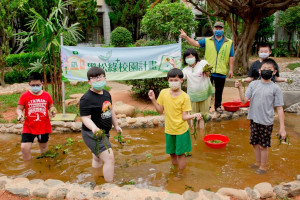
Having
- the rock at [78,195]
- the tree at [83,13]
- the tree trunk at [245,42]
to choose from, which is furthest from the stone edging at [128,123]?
the tree at [83,13]

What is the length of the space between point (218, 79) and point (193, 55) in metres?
1.65

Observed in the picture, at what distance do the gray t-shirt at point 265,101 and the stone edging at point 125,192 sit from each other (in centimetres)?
95

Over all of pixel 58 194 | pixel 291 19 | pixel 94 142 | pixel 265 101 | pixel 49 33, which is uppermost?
pixel 291 19

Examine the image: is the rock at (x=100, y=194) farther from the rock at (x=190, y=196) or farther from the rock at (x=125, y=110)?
the rock at (x=125, y=110)

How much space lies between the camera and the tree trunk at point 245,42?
41.1ft

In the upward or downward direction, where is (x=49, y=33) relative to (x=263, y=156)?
upward

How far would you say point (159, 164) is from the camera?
4.72m

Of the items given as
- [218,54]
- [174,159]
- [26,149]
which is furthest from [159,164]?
[218,54]

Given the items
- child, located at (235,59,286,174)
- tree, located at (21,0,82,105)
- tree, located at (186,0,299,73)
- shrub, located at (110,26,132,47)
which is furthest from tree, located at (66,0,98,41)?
child, located at (235,59,286,174)

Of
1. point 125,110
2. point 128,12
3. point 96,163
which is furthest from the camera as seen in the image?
point 128,12

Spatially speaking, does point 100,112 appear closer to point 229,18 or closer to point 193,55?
point 193,55

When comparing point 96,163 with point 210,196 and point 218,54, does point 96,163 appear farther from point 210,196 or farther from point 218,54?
point 218,54

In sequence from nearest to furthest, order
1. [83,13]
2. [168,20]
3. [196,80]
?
[196,80] < [168,20] < [83,13]

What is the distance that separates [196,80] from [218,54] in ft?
4.14
